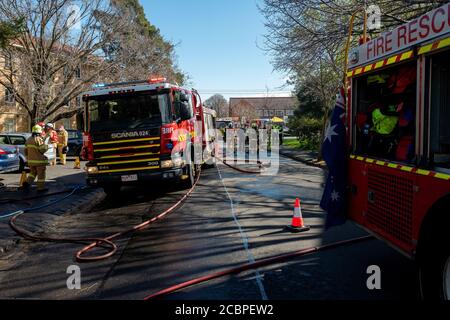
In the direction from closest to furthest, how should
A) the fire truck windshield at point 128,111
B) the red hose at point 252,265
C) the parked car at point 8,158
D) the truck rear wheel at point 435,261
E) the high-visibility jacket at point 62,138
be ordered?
the truck rear wheel at point 435,261 → the red hose at point 252,265 → the fire truck windshield at point 128,111 → the parked car at point 8,158 → the high-visibility jacket at point 62,138

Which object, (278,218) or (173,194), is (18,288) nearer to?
(278,218)

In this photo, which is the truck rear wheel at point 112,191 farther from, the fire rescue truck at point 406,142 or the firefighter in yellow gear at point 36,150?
the fire rescue truck at point 406,142

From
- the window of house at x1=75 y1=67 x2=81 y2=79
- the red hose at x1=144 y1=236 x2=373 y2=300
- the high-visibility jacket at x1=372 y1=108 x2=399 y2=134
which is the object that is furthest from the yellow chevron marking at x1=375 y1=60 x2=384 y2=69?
the window of house at x1=75 y1=67 x2=81 y2=79

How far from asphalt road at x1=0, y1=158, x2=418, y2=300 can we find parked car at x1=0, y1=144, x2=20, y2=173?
654 cm

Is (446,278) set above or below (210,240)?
above

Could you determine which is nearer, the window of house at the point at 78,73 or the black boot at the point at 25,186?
the black boot at the point at 25,186

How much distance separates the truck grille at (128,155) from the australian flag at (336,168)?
5470 millimetres

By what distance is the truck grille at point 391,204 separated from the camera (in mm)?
3949

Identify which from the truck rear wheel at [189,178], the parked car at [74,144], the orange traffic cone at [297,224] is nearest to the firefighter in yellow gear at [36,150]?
the truck rear wheel at [189,178]

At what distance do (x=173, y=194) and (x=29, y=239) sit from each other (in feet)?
15.1

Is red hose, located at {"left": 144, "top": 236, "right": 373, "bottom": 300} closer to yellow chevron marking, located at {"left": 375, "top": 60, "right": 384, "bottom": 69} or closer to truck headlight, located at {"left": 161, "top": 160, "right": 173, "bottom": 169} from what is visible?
yellow chevron marking, located at {"left": 375, "top": 60, "right": 384, "bottom": 69}
